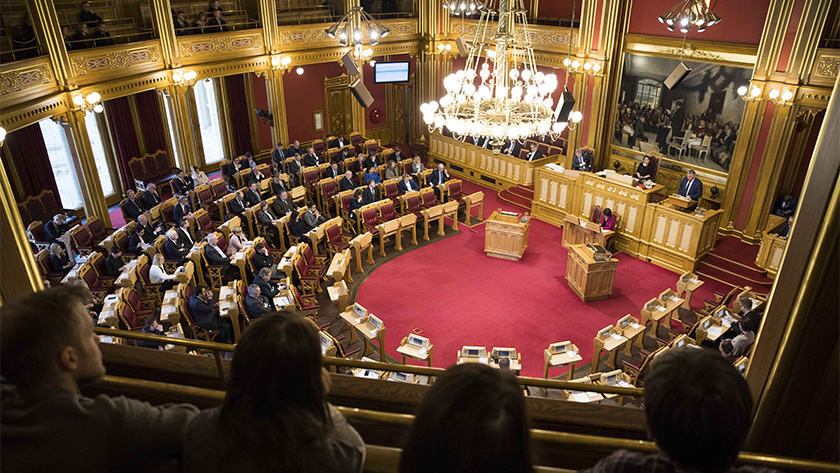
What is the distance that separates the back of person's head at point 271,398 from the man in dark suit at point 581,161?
11975 millimetres

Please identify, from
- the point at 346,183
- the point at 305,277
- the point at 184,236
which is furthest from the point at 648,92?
the point at 184,236

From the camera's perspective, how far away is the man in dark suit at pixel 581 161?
41.1ft

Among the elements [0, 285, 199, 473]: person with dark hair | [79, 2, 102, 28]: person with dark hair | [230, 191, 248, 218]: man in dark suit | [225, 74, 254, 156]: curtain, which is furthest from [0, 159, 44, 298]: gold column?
[225, 74, 254, 156]: curtain

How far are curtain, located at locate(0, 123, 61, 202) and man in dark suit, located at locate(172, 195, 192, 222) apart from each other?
3886 millimetres

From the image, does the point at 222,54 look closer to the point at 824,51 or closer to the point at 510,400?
the point at 824,51

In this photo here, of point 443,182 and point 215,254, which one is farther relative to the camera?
point 443,182

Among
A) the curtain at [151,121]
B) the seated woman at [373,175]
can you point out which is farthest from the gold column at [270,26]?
the seated woman at [373,175]

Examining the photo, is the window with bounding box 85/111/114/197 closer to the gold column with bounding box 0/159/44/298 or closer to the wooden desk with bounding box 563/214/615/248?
the wooden desk with bounding box 563/214/615/248

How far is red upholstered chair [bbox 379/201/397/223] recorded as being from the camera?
1136cm

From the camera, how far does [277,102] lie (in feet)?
48.7

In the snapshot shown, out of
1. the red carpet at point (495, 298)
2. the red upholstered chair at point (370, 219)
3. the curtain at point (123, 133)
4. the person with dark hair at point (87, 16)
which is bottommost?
the red carpet at point (495, 298)

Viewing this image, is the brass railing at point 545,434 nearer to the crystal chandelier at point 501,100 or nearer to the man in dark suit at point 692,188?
the crystal chandelier at point 501,100

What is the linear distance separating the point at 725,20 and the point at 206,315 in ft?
37.4

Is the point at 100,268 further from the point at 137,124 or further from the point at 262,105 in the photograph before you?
the point at 262,105
